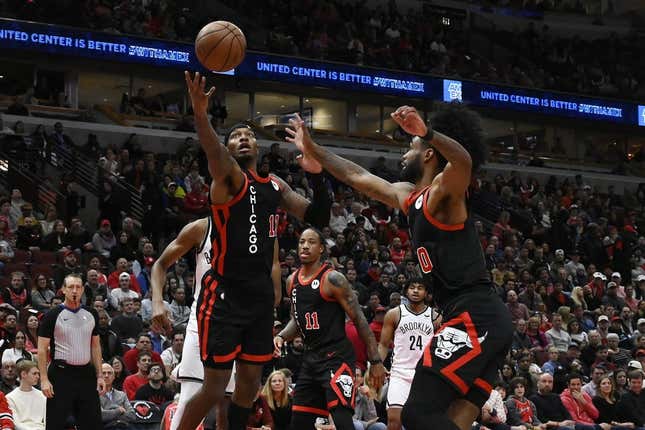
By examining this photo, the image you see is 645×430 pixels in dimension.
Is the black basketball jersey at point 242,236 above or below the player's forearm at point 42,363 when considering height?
above

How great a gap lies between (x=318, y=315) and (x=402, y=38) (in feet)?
76.3

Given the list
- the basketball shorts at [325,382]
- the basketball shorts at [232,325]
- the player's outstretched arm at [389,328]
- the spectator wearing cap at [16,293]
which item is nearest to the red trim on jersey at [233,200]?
the basketball shorts at [232,325]

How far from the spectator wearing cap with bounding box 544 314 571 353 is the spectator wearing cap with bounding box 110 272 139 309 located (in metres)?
8.20

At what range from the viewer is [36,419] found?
1123 cm

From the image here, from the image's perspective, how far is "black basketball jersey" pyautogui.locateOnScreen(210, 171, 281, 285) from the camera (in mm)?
6852

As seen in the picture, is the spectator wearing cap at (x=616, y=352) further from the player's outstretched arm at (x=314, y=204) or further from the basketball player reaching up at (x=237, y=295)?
the basketball player reaching up at (x=237, y=295)

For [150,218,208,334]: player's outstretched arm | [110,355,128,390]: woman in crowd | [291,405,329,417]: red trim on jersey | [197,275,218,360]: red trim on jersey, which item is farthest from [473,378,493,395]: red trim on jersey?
[110,355,128,390]: woman in crowd

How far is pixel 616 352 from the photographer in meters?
18.4

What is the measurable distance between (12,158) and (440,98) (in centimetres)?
1360

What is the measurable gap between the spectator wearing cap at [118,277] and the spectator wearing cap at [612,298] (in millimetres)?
10892

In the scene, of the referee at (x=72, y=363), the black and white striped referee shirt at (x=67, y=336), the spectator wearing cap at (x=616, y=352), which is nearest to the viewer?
the referee at (x=72, y=363)

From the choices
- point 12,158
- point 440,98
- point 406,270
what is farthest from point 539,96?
point 12,158

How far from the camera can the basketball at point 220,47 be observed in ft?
23.6

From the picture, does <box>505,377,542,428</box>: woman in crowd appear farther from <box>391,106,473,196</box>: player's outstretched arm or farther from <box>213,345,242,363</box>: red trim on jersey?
<box>391,106,473,196</box>: player's outstretched arm
